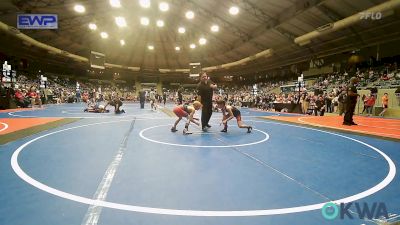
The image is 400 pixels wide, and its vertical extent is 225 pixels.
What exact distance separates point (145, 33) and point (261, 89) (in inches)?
748

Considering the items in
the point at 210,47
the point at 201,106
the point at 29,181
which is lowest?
the point at 29,181

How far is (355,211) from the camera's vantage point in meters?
2.85

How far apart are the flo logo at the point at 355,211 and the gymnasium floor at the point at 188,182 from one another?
0.06 metres

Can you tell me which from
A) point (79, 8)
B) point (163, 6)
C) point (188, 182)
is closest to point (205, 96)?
point (188, 182)

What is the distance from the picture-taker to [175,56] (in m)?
47.0

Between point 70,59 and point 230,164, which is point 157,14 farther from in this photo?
point 230,164

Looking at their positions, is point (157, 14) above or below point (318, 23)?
above

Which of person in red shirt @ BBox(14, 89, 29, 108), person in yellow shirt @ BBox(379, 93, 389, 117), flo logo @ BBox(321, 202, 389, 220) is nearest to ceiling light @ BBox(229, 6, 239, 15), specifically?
person in yellow shirt @ BBox(379, 93, 389, 117)

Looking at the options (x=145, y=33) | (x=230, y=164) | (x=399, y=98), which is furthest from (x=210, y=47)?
(x=230, y=164)

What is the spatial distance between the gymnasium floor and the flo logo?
0.19 feet

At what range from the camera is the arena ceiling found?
1930cm

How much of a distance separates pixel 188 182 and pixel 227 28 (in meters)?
26.2

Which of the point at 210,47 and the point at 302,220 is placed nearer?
the point at 302,220

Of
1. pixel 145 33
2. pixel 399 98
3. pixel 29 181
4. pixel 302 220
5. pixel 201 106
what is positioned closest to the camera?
pixel 302 220
